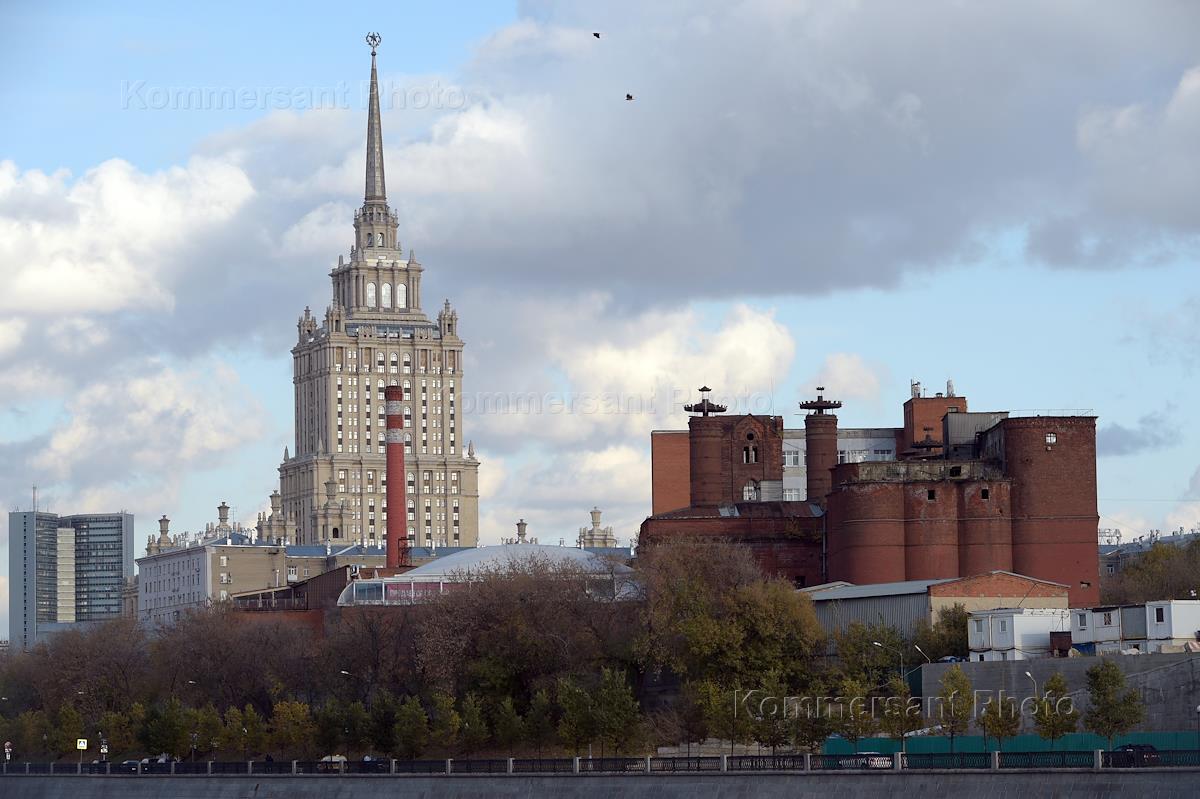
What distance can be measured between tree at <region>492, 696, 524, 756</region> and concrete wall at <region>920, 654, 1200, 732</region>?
18140mm

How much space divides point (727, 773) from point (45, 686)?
64402mm

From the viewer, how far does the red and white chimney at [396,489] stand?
16025cm

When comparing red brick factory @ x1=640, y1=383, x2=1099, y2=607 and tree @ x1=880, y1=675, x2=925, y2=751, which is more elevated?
red brick factory @ x1=640, y1=383, x2=1099, y2=607

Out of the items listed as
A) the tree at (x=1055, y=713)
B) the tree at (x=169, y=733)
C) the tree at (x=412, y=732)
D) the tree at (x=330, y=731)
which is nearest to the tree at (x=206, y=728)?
the tree at (x=169, y=733)

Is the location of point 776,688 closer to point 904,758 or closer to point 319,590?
point 904,758

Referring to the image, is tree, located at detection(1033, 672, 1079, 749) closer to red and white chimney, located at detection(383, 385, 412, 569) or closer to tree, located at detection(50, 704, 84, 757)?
tree, located at detection(50, 704, 84, 757)

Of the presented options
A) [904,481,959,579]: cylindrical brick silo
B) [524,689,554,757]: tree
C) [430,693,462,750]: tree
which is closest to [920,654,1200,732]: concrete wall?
[524,689,554,757]: tree

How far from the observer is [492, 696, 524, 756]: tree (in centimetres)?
9950

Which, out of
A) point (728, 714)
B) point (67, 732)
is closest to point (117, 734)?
point (67, 732)

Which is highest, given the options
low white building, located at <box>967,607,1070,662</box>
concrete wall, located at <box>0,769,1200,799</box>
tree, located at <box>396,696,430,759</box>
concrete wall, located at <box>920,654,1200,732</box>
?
low white building, located at <box>967,607,1070,662</box>

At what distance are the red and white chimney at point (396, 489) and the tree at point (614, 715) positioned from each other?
58711 mm

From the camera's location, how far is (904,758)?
75.8m

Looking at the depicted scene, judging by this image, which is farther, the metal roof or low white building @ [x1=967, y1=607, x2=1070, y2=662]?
the metal roof

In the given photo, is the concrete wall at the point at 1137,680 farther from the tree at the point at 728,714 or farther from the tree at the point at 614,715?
the tree at the point at 614,715
